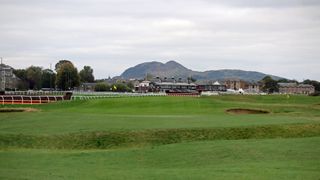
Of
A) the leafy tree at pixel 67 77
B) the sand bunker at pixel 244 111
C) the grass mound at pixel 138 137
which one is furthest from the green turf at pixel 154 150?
the leafy tree at pixel 67 77

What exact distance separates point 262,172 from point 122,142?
47.3 feet

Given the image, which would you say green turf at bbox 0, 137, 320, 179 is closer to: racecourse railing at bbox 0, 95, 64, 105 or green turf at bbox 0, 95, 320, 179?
green turf at bbox 0, 95, 320, 179

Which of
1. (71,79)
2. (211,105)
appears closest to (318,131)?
(211,105)

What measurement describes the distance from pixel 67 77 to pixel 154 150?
146 meters

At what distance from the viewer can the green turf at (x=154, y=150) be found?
1944cm

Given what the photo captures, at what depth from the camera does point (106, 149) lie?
3055cm

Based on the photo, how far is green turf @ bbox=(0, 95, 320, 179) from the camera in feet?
63.8

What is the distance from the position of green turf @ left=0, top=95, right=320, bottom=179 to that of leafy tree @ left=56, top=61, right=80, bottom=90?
407 feet

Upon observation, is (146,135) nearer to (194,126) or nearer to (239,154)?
(194,126)

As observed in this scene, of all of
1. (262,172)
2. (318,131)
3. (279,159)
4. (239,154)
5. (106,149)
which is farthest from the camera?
(318,131)

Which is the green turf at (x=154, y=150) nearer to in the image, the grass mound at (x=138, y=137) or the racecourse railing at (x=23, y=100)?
the grass mound at (x=138, y=137)

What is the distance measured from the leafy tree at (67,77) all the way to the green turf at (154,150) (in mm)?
124147

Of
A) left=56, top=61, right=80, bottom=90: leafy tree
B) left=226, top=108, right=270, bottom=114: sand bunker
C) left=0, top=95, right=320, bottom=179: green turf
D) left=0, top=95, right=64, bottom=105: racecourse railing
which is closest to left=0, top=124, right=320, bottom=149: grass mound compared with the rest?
left=0, top=95, right=320, bottom=179: green turf

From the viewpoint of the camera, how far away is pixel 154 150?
27.6m
